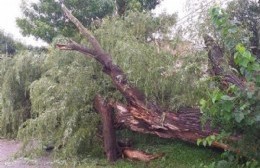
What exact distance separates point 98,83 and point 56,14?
6.66 meters

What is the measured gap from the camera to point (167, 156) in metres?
6.30

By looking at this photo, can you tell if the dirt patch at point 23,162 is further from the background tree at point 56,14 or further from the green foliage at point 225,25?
the background tree at point 56,14

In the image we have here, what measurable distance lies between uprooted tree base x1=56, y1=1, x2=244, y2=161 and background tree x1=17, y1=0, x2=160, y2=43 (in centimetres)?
574

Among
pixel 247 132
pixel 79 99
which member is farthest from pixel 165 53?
pixel 247 132

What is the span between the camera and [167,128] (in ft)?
18.7

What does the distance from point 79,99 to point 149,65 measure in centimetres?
154

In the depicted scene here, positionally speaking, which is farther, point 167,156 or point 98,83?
point 98,83

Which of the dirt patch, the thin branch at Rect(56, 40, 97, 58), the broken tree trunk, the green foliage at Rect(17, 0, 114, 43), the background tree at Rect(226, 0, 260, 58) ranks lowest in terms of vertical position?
the dirt patch

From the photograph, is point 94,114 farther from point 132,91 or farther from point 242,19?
point 242,19

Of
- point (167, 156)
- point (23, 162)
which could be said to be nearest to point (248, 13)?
→ point (167, 156)

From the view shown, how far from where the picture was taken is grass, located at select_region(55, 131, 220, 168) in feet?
19.7

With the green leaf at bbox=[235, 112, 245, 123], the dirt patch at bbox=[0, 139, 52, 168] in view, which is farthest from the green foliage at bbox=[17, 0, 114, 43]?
the green leaf at bbox=[235, 112, 245, 123]

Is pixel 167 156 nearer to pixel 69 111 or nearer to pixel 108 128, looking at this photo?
pixel 108 128

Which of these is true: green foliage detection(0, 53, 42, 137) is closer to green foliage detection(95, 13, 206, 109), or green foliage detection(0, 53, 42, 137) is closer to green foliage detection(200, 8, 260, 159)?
green foliage detection(95, 13, 206, 109)
